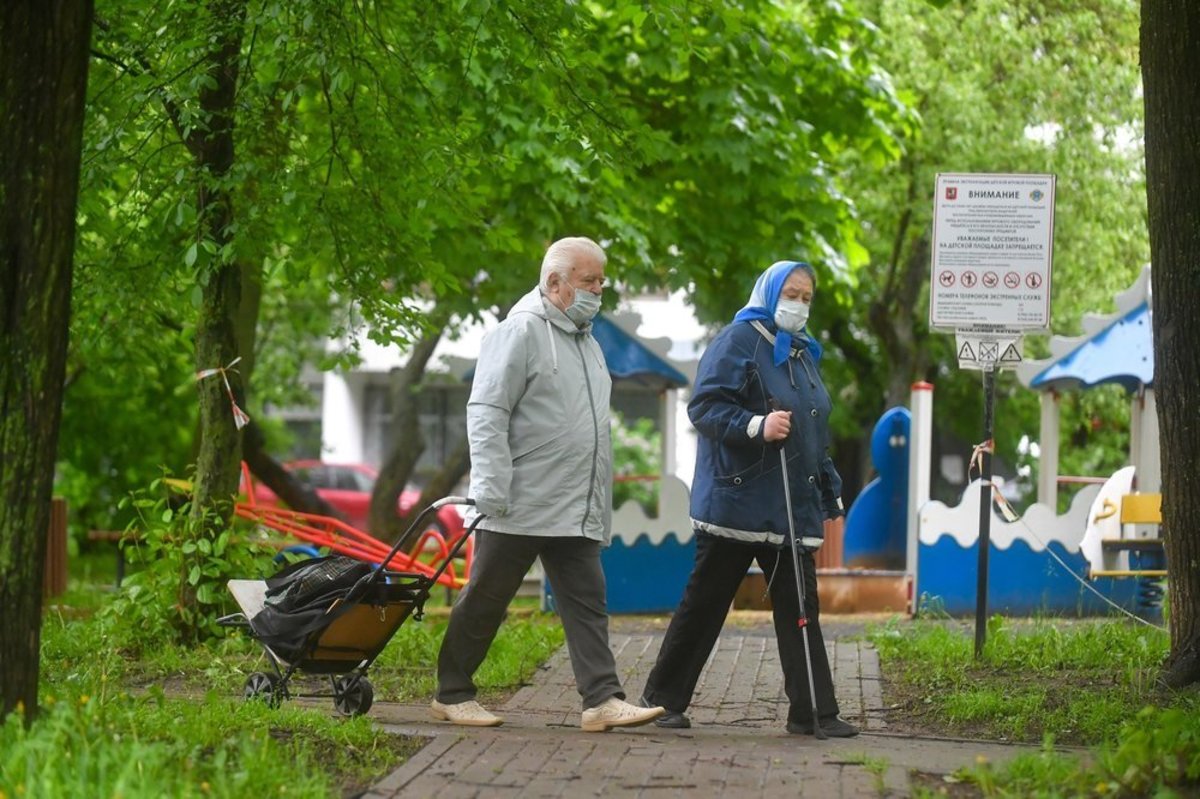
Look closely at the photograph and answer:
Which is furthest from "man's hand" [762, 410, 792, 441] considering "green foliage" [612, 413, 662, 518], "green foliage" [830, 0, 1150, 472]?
"green foliage" [612, 413, 662, 518]

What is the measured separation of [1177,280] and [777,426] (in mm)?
2282

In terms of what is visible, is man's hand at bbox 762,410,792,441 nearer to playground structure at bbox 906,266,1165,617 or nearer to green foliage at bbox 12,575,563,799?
green foliage at bbox 12,575,563,799

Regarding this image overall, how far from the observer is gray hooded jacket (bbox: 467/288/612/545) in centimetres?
777

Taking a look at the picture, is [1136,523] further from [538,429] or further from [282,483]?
[282,483]

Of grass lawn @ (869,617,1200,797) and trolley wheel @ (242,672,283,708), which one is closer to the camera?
grass lawn @ (869,617,1200,797)

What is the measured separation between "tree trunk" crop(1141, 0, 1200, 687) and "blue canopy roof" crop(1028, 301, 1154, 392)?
673 cm

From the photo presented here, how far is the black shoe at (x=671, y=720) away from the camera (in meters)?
8.10

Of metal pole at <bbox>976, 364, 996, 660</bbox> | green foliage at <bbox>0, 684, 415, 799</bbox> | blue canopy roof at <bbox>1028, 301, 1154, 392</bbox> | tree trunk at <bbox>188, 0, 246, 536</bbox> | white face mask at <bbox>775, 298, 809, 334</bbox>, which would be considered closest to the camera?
green foliage at <bbox>0, 684, 415, 799</bbox>

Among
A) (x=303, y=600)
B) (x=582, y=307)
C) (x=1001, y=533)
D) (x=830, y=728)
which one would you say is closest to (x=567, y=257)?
(x=582, y=307)

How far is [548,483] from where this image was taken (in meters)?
7.86

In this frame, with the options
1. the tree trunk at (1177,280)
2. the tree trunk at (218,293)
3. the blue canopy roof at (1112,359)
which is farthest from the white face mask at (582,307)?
the blue canopy roof at (1112,359)

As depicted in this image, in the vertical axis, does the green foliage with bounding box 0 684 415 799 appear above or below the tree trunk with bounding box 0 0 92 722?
below

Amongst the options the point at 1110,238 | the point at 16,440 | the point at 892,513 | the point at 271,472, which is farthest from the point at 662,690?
the point at 1110,238

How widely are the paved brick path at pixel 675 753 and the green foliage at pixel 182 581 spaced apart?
1.98 m
